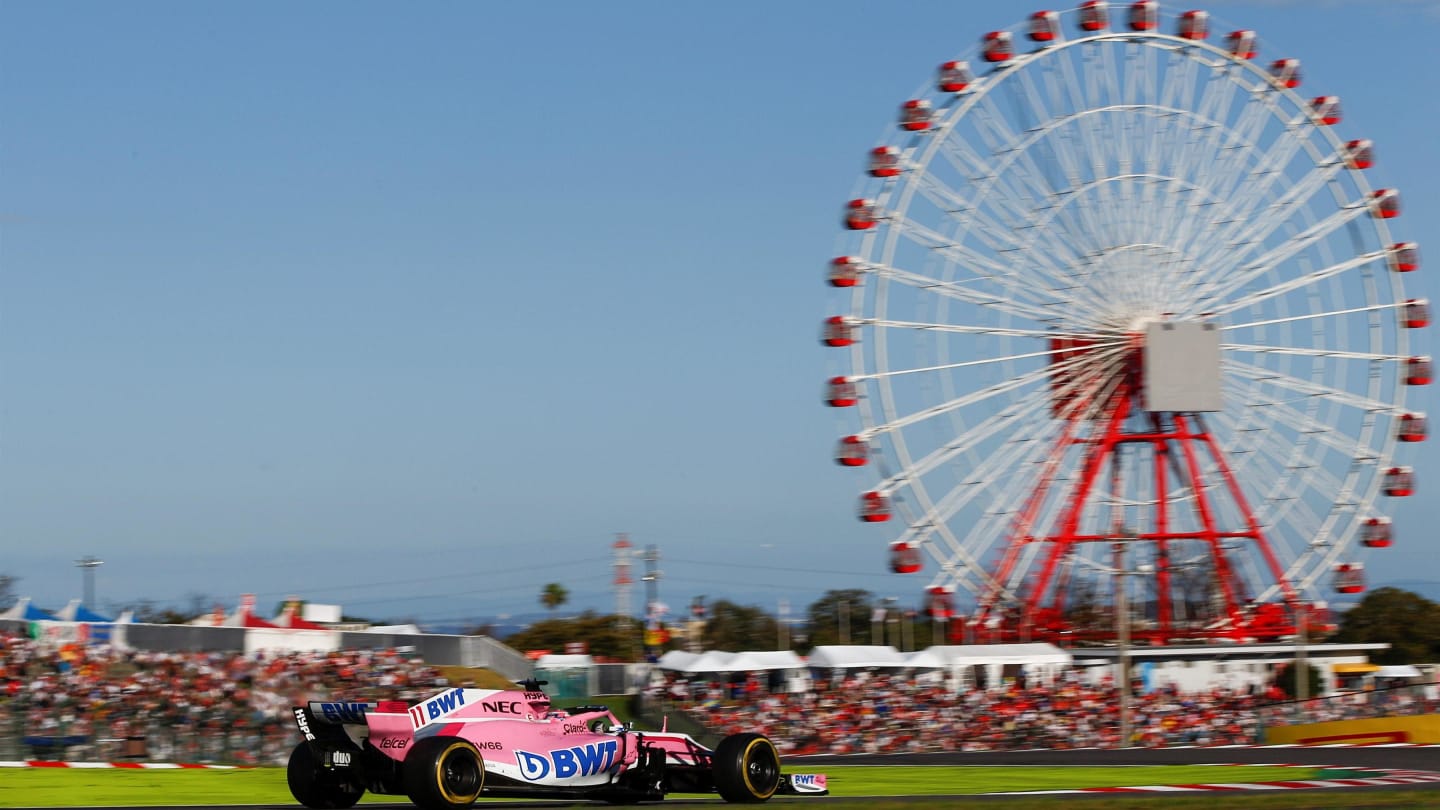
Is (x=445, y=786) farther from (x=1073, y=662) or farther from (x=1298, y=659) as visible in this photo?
(x=1298, y=659)

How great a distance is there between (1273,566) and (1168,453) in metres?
4.56

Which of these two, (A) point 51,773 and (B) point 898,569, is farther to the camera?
(B) point 898,569

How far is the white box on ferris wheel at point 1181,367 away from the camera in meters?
45.2

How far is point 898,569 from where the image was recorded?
43.7 metres

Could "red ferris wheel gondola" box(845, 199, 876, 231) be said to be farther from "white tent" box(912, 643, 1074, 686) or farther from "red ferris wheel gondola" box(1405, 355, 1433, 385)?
"red ferris wheel gondola" box(1405, 355, 1433, 385)

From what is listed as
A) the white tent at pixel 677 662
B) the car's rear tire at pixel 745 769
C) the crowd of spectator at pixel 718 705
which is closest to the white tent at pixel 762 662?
the crowd of spectator at pixel 718 705

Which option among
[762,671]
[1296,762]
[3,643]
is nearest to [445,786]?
[1296,762]

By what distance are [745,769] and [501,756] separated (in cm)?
260

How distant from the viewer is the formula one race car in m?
15.0

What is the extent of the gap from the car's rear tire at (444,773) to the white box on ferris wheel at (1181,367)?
109 feet

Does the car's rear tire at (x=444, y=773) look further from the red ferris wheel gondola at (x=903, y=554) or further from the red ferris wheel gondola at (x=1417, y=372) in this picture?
the red ferris wheel gondola at (x=1417, y=372)

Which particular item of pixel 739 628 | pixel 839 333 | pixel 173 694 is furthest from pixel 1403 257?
pixel 739 628

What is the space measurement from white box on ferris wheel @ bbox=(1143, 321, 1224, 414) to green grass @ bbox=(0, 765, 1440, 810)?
64.6ft

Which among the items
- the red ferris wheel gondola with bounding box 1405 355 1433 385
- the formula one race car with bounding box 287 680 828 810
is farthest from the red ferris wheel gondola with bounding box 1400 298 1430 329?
the formula one race car with bounding box 287 680 828 810
